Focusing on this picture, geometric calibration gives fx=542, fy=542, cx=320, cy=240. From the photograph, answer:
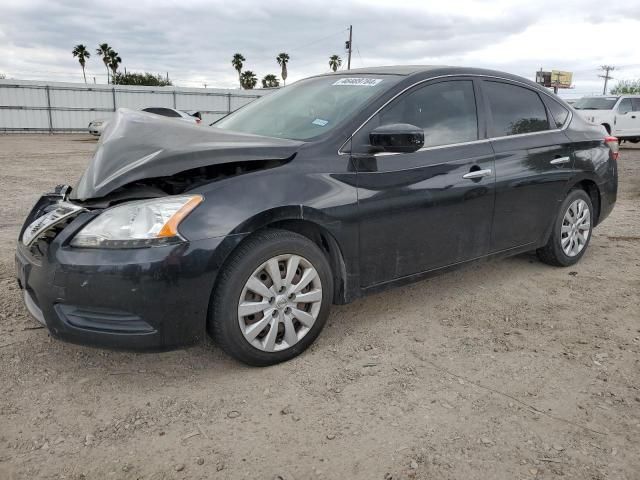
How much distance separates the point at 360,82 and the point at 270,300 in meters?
1.66

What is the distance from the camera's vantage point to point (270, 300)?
281 centimetres

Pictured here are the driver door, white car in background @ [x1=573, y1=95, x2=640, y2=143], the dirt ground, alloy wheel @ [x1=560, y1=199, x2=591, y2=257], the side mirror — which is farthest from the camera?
white car in background @ [x1=573, y1=95, x2=640, y2=143]

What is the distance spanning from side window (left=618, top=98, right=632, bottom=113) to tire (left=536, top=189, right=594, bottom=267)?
16.6 m

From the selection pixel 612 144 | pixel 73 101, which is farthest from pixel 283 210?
pixel 73 101

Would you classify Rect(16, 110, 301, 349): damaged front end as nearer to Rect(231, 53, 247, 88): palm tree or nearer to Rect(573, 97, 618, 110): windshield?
Rect(573, 97, 618, 110): windshield

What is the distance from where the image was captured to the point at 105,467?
2109 millimetres

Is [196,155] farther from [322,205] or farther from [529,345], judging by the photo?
[529,345]

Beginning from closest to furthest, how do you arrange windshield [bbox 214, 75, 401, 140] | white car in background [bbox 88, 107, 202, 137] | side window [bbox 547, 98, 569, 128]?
windshield [bbox 214, 75, 401, 140] → white car in background [bbox 88, 107, 202, 137] → side window [bbox 547, 98, 569, 128]

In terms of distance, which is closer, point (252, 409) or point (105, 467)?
point (105, 467)

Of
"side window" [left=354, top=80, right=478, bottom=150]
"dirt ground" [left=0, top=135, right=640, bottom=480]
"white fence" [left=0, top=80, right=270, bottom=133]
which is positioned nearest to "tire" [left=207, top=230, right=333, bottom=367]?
"dirt ground" [left=0, top=135, right=640, bottom=480]

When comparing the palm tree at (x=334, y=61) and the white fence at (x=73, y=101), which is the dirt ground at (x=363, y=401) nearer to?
the white fence at (x=73, y=101)

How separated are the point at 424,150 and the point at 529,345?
1.35 metres

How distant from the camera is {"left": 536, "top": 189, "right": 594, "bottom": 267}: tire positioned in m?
4.54

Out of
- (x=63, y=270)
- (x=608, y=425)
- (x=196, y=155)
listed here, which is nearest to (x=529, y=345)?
(x=608, y=425)
